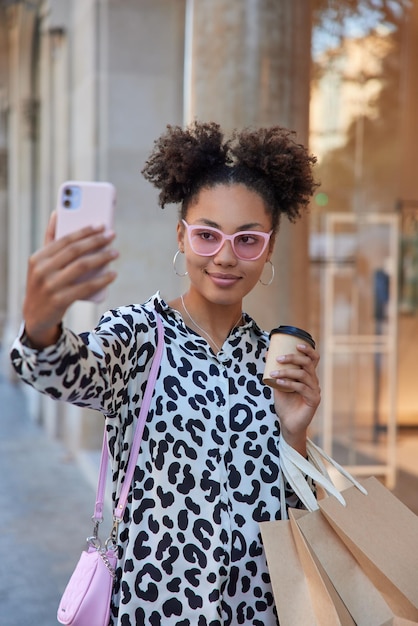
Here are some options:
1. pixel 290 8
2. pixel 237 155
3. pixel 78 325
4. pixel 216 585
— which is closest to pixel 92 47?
pixel 78 325

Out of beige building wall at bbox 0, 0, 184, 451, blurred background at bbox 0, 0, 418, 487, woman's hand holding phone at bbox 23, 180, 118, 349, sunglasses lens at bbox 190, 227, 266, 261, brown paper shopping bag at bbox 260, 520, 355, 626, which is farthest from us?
beige building wall at bbox 0, 0, 184, 451

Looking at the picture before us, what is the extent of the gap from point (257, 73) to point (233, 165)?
2958 millimetres

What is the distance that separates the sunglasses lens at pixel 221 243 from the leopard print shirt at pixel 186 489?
0.63 ft

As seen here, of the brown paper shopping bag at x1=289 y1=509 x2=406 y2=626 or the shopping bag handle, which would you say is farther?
the shopping bag handle

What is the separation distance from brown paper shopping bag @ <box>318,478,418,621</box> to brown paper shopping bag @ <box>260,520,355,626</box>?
94mm

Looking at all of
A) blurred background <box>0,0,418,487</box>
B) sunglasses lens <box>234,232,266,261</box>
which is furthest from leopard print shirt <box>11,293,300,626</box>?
blurred background <box>0,0,418,487</box>

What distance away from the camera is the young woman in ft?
6.94

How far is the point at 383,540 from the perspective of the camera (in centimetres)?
210

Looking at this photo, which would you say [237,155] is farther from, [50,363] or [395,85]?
[395,85]

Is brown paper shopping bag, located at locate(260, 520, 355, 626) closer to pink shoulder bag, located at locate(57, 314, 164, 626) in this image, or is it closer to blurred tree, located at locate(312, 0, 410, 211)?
pink shoulder bag, located at locate(57, 314, 164, 626)

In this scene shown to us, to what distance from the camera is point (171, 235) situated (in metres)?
8.48

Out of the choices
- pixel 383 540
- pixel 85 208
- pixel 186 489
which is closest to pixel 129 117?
pixel 186 489

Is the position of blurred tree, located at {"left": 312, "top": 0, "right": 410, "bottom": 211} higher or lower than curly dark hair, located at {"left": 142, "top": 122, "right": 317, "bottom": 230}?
higher

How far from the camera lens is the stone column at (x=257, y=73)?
17.1ft
